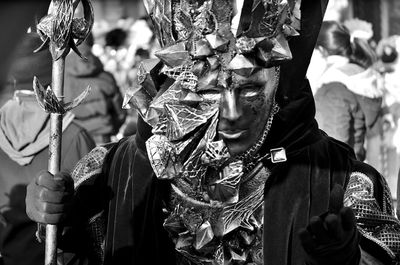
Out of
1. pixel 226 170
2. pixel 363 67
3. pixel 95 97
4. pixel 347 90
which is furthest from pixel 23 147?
pixel 363 67

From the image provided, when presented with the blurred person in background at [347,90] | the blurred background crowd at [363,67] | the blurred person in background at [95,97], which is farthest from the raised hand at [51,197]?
the blurred person in background at [347,90]

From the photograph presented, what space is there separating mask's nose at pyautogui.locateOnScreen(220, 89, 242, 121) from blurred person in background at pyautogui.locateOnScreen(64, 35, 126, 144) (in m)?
3.80

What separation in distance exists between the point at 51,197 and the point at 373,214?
1.04 metres

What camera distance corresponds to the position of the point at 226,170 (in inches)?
110

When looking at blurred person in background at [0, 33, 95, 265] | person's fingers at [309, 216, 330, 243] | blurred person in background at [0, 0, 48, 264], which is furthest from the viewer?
blurred person in background at [0, 33, 95, 265]

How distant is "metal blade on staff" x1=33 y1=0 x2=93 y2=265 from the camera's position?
2869 mm

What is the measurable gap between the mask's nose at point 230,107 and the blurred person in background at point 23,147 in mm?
2586

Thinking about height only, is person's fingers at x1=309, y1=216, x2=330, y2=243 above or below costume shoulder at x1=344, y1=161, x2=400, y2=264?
above

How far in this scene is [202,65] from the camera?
2.74m

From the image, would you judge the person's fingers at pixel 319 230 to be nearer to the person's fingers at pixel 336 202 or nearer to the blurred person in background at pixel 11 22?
the person's fingers at pixel 336 202

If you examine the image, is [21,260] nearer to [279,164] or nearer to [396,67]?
[279,164]

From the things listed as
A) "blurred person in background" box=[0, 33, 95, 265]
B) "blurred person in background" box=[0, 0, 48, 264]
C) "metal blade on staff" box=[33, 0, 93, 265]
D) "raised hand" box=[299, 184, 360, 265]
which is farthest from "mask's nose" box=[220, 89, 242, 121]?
"blurred person in background" box=[0, 33, 95, 265]

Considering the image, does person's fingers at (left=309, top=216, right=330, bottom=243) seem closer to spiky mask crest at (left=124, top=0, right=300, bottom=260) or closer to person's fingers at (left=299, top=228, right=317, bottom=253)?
person's fingers at (left=299, top=228, right=317, bottom=253)

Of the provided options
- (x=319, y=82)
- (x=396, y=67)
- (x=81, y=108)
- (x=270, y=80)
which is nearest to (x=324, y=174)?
(x=270, y=80)
